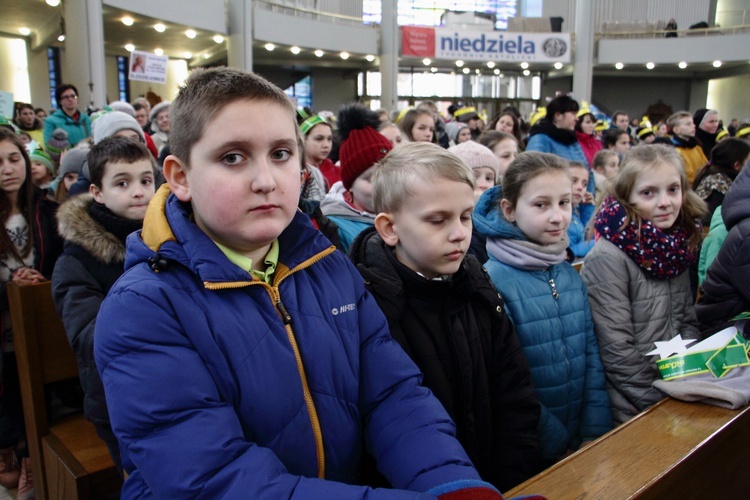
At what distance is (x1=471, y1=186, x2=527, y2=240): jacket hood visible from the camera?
1.91m

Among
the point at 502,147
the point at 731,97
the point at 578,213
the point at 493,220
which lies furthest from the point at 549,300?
the point at 731,97

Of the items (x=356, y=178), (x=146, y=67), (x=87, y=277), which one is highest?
(x=146, y=67)

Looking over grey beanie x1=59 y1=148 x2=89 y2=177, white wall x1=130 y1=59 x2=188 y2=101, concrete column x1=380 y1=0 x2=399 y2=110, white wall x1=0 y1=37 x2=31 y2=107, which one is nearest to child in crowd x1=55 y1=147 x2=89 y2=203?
grey beanie x1=59 y1=148 x2=89 y2=177

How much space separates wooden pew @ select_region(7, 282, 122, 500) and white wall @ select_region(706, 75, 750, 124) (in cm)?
2287

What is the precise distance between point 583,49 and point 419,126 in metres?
16.0

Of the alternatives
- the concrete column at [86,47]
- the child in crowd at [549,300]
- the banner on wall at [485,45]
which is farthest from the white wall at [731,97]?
the child in crowd at [549,300]

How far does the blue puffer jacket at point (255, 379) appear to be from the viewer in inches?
35.3

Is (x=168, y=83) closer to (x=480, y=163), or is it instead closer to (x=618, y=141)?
(x=618, y=141)

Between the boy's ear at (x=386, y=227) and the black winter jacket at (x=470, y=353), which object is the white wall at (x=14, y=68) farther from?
the black winter jacket at (x=470, y=353)

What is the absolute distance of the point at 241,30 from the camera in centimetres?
1279

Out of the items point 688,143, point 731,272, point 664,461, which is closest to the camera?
point 664,461

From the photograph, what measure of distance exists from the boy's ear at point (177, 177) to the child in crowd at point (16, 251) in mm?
1763

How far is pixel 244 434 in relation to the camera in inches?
40.5

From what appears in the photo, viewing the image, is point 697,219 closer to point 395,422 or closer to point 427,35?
point 395,422
